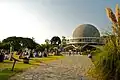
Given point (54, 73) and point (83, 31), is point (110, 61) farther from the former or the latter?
point (83, 31)

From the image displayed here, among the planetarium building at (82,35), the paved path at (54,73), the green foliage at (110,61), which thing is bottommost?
the paved path at (54,73)

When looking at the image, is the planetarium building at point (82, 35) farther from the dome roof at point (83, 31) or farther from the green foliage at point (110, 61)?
the green foliage at point (110, 61)

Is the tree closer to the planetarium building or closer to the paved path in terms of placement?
the paved path

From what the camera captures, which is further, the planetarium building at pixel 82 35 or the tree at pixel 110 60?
the planetarium building at pixel 82 35

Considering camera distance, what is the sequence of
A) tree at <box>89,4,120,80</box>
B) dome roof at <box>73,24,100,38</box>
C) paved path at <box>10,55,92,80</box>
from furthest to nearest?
1. dome roof at <box>73,24,100,38</box>
2. paved path at <box>10,55,92,80</box>
3. tree at <box>89,4,120,80</box>

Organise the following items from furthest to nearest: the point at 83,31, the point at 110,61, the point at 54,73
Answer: the point at 83,31 < the point at 54,73 < the point at 110,61

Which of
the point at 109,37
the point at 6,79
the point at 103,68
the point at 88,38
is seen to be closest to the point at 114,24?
the point at 109,37

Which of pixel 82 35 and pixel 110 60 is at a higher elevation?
pixel 82 35

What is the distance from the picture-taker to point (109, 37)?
31.9 feet

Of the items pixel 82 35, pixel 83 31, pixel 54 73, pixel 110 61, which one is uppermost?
pixel 83 31

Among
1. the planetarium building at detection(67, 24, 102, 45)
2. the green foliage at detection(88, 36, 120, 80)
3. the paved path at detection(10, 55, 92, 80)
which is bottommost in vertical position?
the paved path at detection(10, 55, 92, 80)

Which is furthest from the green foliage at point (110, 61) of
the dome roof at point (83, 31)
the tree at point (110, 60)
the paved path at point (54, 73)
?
the dome roof at point (83, 31)

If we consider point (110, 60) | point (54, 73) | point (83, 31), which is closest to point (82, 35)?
point (83, 31)

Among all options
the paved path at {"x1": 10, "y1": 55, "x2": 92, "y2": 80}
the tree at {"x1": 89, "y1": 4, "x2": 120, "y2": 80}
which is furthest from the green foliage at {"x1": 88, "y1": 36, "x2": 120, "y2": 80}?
the paved path at {"x1": 10, "y1": 55, "x2": 92, "y2": 80}
